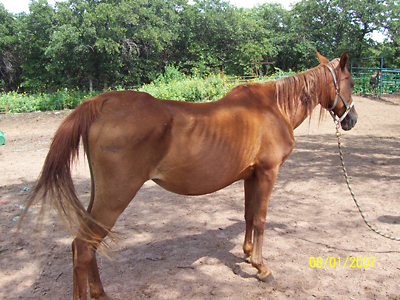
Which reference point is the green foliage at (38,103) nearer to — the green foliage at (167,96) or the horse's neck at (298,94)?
the green foliage at (167,96)

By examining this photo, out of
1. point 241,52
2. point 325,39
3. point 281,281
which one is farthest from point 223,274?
point 325,39

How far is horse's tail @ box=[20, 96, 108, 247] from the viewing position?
2205 millimetres

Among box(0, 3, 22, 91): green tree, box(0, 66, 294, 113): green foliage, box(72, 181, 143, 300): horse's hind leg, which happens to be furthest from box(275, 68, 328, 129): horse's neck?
box(0, 3, 22, 91): green tree

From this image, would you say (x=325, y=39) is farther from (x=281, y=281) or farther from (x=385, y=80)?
(x=281, y=281)

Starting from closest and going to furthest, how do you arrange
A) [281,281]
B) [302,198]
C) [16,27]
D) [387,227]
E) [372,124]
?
[281,281] < [387,227] < [302,198] < [372,124] < [16,27]

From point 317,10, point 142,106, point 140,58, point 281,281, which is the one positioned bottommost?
point 281,281

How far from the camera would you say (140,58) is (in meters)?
23.3

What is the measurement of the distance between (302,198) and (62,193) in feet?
12.3
